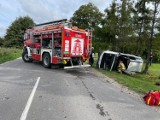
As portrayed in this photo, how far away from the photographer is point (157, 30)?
57.1 ft

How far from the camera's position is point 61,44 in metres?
13.8

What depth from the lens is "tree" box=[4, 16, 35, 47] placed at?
5578cm

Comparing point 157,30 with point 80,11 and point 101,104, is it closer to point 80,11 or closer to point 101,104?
point 101,104

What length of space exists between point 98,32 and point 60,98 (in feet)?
56.2

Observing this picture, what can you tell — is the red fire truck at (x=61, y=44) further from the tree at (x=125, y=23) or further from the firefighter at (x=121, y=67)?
the tree at (x=125, y=23)

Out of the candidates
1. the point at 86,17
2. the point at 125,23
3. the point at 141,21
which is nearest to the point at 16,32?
the point at 86,17

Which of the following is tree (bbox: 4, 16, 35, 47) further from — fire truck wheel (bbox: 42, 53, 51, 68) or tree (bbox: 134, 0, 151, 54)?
fire truck wheel (bbox: 42, 53, 51, 68)

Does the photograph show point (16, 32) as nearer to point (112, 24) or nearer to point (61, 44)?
point (112, 24)

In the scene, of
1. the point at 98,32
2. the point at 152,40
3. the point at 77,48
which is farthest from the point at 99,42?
the point at 77,48

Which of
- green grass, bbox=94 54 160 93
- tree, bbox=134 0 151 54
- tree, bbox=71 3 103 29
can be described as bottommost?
green grass, bbox=94 54 160 93

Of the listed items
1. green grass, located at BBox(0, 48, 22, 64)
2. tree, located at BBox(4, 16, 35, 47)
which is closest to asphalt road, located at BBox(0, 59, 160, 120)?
green grass, located at BBox(0, 48, 22, 64)

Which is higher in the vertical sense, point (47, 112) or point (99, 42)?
point (99, 42)

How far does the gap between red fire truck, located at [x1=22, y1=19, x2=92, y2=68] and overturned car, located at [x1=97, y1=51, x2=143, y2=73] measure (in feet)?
5.54

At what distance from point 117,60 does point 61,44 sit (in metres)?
4.94
